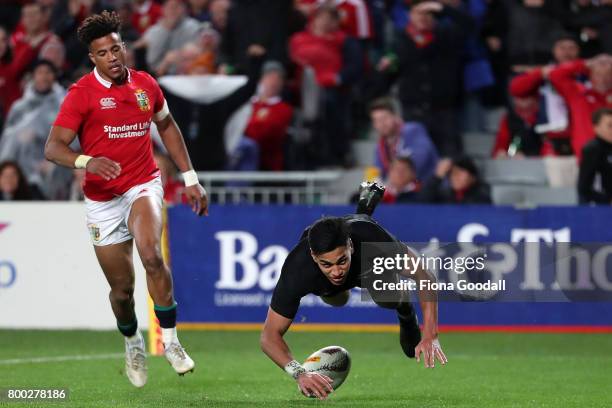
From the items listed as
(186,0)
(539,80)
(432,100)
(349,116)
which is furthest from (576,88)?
(186,0)

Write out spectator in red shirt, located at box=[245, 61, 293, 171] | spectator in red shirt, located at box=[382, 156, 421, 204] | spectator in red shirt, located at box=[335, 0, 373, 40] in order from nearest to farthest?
spectator in red shirt, located at box=[382, 156, 421, 204]
spectator in red shirt, located at box=[245, 61, 293, 171]
spectator in red shirt, located at box=[335, 0, 373, 40]

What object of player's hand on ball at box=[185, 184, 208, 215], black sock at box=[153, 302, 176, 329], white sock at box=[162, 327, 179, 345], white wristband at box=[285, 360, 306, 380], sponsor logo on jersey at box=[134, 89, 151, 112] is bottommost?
white sock at box=[162, 327, 179, 345]

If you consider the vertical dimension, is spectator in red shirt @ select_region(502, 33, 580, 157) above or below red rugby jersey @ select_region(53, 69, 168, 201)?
below

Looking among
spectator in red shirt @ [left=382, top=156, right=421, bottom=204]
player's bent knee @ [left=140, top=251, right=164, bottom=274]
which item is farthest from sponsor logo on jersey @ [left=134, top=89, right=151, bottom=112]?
spectator in red shirt @ [left=382, top=156, right=421, bottom=204]

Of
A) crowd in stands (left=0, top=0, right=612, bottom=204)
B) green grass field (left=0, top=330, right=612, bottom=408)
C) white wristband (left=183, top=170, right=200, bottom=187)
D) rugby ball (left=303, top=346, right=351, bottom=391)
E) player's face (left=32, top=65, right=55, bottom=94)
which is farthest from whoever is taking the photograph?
player's face (left=32, top=65, right=55, bottom=94)

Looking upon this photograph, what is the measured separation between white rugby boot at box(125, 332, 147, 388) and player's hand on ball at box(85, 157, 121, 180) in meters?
1.68

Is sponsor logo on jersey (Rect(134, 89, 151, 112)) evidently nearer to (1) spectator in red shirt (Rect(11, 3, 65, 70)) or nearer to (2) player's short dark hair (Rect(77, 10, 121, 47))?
(2) player's short dark hair (Rect(77, 10, 121, 47))

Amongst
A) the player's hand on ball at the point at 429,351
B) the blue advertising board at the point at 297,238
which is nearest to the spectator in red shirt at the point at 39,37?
the blue advertising board at the point at 297,238

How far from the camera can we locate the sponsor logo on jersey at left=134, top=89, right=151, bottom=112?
10.2 meters

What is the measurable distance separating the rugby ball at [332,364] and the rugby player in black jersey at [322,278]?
0.94 ft

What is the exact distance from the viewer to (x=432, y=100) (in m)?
17.1

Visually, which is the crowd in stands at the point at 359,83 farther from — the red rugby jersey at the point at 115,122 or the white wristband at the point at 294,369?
the white wristband at the point at 294,369

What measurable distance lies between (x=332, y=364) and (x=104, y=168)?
209 cm

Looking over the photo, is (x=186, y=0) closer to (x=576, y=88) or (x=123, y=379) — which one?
(x=576, y=88)
